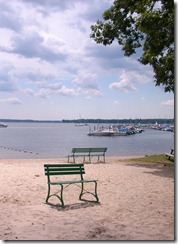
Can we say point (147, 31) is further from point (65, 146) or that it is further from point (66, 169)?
point (65, 146)

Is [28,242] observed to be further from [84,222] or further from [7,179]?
[7,179]

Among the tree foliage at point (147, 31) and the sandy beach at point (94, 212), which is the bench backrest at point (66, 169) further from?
the tree foliage at point (147, 31)

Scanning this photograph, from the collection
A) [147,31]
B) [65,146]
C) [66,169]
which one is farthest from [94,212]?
[65,146]

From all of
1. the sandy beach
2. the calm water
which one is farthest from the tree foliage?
the calm water

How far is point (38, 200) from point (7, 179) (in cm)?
359

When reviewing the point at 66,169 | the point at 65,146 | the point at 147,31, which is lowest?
the point at 65,146

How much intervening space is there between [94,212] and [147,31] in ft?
18.1

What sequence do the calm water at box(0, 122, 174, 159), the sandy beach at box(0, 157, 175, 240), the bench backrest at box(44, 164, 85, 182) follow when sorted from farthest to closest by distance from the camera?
1. the calm water at box(0, 122, 174, 159)
2. the bench backrest at box(44, 164, 85, 182)
3. the sandy beach at box(0, 157, 175, 240)

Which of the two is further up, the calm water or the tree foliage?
the tree foliage

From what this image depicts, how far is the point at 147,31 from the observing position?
1044cm

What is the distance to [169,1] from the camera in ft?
34.6

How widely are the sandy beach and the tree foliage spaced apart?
13.8 ft

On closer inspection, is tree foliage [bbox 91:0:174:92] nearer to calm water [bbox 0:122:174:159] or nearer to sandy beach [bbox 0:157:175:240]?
sandy beach [bbox 0:157:175:240]

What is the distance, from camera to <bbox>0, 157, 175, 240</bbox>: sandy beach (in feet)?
19.5
